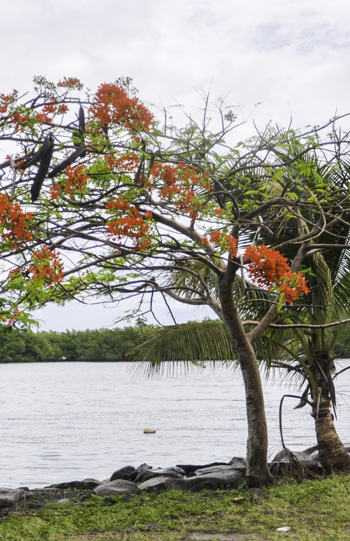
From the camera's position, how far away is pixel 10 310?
7145 mm

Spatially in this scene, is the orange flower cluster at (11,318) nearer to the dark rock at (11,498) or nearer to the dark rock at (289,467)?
the dark rock at (11,498)

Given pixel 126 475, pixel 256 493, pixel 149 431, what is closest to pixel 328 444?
pixel 256 493

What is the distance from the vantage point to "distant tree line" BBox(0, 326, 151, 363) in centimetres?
6525

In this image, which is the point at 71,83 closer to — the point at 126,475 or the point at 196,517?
the point at 196,517

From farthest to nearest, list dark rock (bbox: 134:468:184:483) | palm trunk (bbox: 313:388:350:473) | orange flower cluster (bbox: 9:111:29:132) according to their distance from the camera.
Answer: dark rock (bbox: 134:468:184:483) < palm trunk (bbox: 313:388:350:473) < orange flower cluster (bbox: 9:111:29:132)

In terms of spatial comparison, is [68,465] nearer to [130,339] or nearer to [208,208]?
[208,208]

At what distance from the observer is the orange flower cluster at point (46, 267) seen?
221 inches

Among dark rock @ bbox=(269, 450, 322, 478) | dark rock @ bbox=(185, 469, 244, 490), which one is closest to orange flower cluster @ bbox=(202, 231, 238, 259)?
dark rock @ bbox=(185, 469, 244, 490)

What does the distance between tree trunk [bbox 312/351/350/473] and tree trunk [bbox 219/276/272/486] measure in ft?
4.87

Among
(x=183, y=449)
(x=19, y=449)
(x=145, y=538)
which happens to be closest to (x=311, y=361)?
(x=145, y=538)

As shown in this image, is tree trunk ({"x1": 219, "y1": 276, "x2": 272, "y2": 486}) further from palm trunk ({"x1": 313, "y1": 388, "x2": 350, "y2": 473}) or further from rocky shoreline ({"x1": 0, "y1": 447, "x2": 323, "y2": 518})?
palm trunk ({"x1": 313, "y1": 388, "x2": 350, "y2": 473})

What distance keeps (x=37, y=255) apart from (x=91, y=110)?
5.40 feet

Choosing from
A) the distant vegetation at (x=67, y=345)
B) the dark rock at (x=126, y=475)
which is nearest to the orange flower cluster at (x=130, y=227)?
the dark rock at (x=126, y=475)

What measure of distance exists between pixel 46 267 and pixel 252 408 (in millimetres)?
4456
